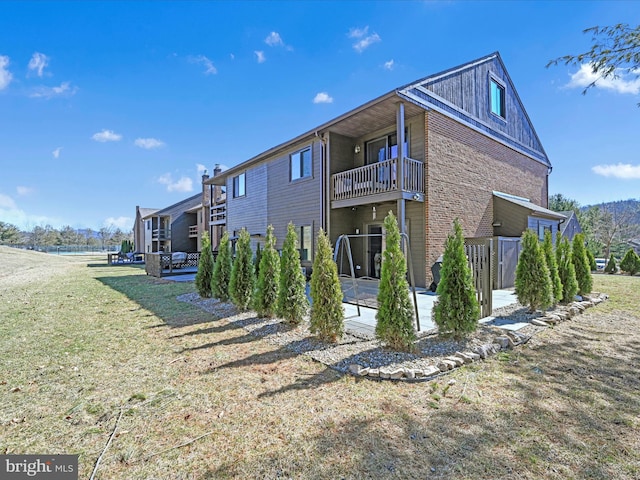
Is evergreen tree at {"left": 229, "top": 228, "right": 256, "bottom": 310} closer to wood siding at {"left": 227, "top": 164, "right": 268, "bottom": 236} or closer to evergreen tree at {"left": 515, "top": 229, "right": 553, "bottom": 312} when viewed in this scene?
evergreen tree at {"left": 515, "top": 229, "right": 553, "bottom": 312}

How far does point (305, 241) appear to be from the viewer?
13.2 m

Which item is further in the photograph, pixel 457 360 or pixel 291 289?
pixel 291 289

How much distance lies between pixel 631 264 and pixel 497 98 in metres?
11.6

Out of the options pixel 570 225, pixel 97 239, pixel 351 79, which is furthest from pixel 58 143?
pixel 97 239

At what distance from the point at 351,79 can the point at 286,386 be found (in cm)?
1369

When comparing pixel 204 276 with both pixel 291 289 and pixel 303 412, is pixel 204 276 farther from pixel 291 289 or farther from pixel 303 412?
pixel 303 412

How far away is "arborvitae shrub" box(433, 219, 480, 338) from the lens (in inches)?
187

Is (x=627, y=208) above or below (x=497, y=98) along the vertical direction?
below

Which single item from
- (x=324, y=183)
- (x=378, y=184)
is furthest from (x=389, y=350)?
(x=324, y=183)

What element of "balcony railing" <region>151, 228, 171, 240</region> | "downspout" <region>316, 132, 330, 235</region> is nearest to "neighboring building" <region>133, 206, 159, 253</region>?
"balcony railing" <region>151, 228, 171, 240</region>

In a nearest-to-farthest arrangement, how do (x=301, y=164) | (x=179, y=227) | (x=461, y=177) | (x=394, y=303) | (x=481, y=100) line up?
(x=394, y=303), (x=461, y=177), (x=481, y=100), (x=301, y=164), (x=179, y=227)

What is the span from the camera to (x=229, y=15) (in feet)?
34.9

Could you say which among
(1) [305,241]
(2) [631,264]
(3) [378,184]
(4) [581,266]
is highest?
(3) [378,184]

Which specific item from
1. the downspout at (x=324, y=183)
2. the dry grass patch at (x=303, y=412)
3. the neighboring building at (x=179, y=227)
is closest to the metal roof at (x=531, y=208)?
the downspout at (x=324, y=183)
